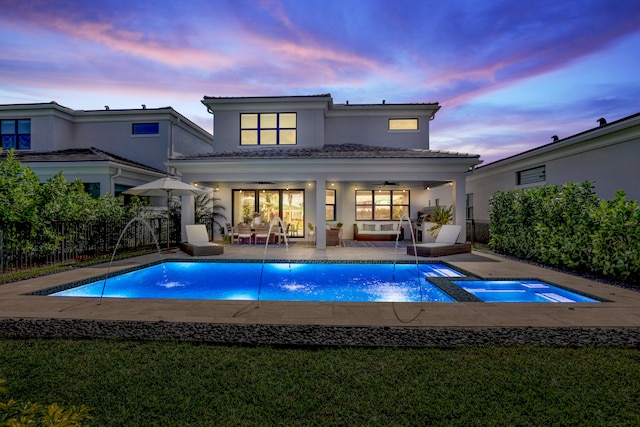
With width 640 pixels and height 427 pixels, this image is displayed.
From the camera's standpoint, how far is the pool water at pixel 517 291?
6.59 metres

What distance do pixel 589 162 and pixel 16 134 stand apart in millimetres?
27518

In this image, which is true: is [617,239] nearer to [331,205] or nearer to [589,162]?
[589,162]

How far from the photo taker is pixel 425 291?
727 cm

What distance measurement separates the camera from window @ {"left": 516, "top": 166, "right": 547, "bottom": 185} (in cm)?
1377

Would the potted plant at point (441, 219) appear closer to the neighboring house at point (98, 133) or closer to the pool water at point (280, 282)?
the pool water at point (280, 282)

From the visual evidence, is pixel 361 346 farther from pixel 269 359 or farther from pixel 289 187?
pixel 289 187

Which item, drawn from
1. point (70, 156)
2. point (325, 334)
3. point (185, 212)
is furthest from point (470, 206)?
point (70, 156)

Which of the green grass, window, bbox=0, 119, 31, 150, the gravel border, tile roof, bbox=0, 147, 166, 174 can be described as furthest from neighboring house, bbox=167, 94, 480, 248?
window, bbox=0, 119, 31, 150

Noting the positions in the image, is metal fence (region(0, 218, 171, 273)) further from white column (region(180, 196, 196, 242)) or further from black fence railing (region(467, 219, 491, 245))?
black fence railing (region(467, 219, 491, 245))

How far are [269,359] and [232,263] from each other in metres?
→ 7.36

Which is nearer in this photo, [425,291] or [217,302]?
[217,302]

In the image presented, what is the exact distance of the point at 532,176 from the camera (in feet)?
47.5

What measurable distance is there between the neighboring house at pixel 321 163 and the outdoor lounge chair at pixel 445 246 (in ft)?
3.78

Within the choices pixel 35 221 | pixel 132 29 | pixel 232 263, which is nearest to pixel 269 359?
pixel 232 263
